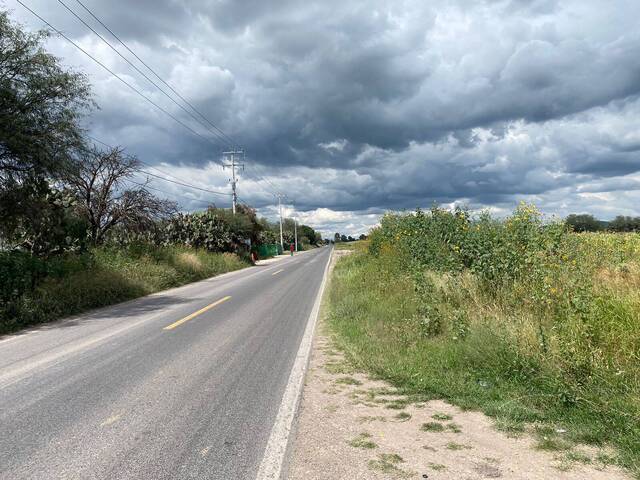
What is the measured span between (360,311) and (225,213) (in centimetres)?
3530

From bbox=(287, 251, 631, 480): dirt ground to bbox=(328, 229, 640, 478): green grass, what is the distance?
220 mm

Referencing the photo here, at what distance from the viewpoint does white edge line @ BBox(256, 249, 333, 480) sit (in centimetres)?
346

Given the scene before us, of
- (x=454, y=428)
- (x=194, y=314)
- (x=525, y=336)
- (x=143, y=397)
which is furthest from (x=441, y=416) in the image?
(x=194, y=314)

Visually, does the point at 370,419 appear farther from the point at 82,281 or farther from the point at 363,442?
the point at 82,281

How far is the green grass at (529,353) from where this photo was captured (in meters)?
4.12

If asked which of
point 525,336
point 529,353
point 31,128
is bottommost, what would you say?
point 529,353

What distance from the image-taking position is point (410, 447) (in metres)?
3.77

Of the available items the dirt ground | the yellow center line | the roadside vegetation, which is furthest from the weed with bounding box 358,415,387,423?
the roadside vegetation

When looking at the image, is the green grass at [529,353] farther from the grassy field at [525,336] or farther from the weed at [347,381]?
the weed at [347,381]

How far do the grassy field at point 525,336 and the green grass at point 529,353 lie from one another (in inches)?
0.6

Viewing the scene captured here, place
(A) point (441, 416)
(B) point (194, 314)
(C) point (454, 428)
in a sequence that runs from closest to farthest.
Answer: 1. (C) point (454, 428)
2. (A) point (441, 416)
3. (B) point (194, 314)

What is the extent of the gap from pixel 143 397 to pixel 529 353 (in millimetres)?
4585

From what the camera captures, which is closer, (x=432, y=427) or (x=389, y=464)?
(x=389, y=464)

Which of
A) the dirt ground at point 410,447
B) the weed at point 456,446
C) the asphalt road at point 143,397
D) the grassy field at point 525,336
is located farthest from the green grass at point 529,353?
the asphalt road at point 143,397
